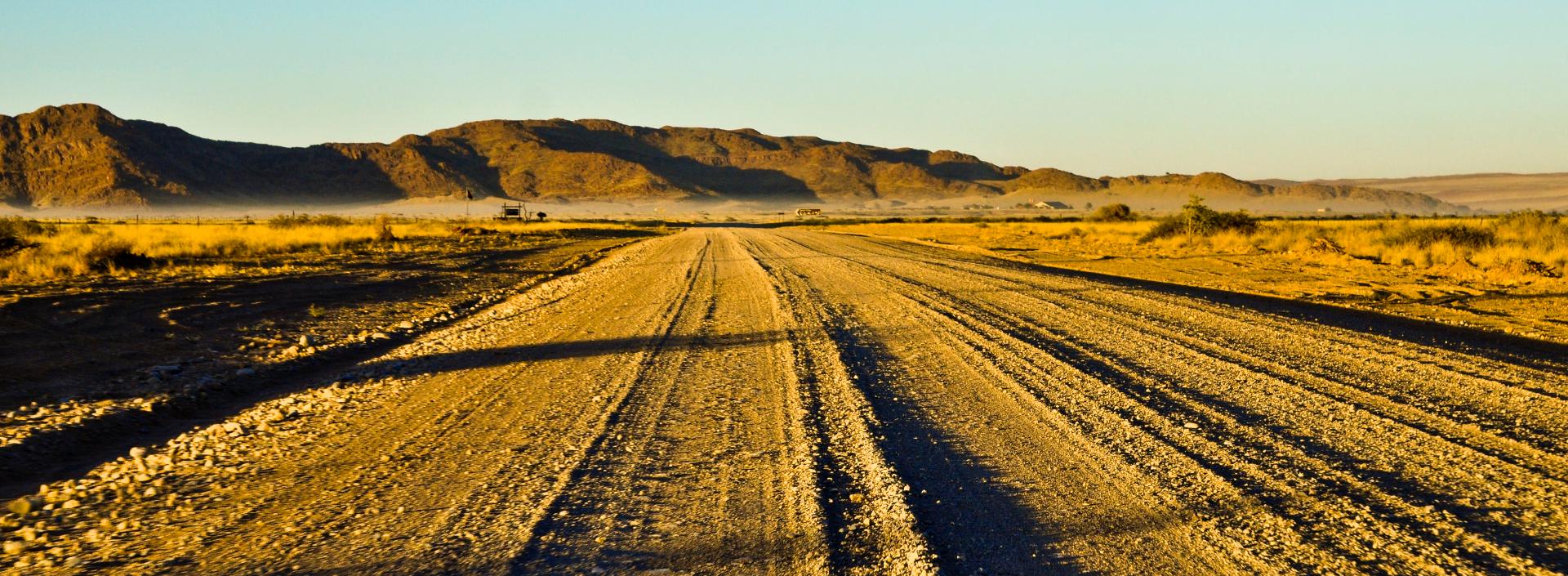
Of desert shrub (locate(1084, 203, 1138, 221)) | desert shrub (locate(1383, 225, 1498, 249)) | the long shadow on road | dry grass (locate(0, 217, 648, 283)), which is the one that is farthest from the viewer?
desert shrub (locate(1084, 203, 1138, 221))

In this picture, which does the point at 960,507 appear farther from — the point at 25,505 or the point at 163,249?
the point at 163,249

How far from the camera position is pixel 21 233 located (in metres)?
23.8

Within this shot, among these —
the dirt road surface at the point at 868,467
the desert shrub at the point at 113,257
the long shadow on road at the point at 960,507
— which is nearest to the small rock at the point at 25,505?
the dirt road surface at the point at 868,467

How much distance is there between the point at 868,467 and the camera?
5.53m

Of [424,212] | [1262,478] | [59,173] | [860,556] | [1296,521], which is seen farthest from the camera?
[424,212]

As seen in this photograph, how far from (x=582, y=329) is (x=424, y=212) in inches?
6402

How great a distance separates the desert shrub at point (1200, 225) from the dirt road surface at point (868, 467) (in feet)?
103

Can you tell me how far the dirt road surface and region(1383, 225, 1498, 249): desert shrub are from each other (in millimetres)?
20153

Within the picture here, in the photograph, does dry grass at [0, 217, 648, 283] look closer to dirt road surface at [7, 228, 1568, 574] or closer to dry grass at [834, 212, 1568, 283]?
dirt road surface at [7, 228, 1568, 574]

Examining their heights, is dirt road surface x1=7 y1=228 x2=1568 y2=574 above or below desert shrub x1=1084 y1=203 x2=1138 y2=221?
above

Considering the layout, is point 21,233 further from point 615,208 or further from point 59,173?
point 615,208

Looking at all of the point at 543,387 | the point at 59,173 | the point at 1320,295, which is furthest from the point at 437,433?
the point at 59,173

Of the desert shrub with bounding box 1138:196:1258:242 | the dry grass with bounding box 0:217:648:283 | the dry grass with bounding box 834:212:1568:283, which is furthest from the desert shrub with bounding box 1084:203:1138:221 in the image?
the dry grass with bounding box 0:217:648:283

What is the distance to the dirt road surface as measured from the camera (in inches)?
166
